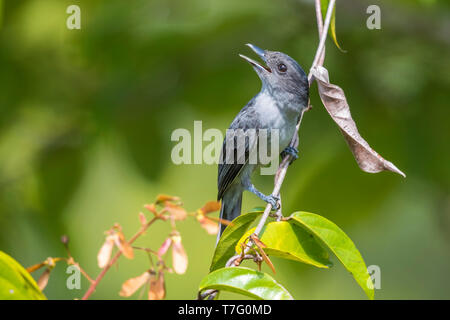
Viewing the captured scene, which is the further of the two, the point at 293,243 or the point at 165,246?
the point at 165,246

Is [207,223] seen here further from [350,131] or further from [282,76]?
[282,76]

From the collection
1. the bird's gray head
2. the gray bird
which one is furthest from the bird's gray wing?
the bird's gray head

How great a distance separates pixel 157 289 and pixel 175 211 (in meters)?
0.30

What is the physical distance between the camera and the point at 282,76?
317 cm

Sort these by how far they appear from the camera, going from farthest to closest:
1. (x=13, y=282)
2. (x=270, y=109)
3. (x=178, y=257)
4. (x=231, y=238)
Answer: (x=270, y=109) → (x=178, y=257) → (x=231, y=238) → (x=13, y=282)

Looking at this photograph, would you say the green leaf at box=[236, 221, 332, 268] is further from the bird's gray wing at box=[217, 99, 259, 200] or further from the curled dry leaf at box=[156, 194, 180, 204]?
the bird's gray wing at box=[217, 99, 259, 200]

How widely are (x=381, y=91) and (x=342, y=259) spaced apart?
1.86 metres

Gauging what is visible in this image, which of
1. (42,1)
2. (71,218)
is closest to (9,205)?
(71,218)

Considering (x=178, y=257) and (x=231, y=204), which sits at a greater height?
(x=231, y=204)

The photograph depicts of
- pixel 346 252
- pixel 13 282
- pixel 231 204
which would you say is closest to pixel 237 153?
pixel 231 204

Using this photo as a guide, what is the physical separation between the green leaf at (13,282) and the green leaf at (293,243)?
0.65 metres

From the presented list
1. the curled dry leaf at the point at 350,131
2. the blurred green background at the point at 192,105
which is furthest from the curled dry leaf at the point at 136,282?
the blurred green background at the point at 192,105

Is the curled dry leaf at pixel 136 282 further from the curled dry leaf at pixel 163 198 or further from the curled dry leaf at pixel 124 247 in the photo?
the curled dry leaf at pixel 163 198

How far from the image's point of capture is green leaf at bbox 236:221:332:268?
1.84 meters
